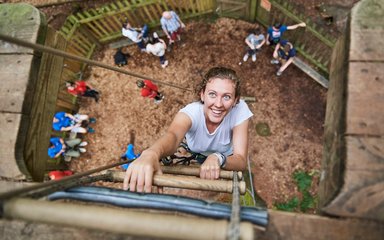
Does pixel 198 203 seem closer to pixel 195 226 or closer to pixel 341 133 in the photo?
pixel 195 226

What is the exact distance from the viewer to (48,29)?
2008mm

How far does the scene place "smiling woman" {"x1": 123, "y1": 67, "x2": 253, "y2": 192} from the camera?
2.64 meters

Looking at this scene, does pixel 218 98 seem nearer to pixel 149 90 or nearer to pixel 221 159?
pixel 221 159

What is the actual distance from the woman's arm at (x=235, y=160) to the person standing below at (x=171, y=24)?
4754 millimetres

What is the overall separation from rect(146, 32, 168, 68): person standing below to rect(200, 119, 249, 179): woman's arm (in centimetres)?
463

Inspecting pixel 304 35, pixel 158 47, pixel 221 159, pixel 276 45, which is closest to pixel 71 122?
pixel 158 47

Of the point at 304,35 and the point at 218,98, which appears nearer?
the point at 218,98

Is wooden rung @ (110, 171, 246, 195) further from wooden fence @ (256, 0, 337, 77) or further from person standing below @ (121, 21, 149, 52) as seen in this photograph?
person standing below @ (121, 21, 149, 52)

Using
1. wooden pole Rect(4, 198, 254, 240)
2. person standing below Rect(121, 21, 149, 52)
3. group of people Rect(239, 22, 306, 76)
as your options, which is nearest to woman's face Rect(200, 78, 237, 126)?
wooden pole Rect(4, 198, 254, 240)

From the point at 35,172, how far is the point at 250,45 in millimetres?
5976

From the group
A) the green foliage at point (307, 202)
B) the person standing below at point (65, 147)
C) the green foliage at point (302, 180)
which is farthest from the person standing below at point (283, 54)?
the person standing below at point (65, 147)

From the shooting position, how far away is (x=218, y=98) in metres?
2.85

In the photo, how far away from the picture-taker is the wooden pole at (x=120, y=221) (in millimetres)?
1008

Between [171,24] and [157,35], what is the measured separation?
713 mm
